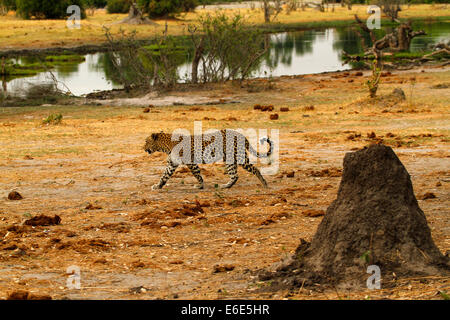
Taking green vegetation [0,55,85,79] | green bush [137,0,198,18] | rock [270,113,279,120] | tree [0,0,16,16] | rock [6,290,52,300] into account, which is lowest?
green vegetation [0,55,85,79]

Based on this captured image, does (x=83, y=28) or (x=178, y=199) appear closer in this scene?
(x=178, y=199)

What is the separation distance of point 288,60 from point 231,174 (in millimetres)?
29051

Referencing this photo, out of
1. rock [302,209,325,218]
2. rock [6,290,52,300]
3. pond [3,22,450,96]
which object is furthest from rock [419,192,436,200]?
pond [3,22,450,96]

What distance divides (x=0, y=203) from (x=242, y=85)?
16579mm

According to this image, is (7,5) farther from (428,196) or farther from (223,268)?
(223,268)

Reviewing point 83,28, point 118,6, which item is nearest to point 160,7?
point 118,6

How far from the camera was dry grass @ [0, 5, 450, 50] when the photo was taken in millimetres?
44906

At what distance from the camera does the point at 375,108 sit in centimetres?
1836

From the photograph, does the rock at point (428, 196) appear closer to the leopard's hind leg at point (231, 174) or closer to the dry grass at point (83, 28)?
the leopard's hind leg at point (231, 174)

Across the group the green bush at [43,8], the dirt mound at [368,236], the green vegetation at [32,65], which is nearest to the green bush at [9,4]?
the green bush at [43,8]

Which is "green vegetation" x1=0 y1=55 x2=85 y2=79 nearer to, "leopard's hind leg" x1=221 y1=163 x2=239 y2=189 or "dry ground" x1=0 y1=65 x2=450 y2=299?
"dry ground" x1=0 y1=65 x2=450 y2=299

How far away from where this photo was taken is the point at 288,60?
3847cm

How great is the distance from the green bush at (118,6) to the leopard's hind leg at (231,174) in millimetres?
54331

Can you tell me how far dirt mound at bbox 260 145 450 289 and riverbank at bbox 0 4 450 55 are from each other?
26487mm
